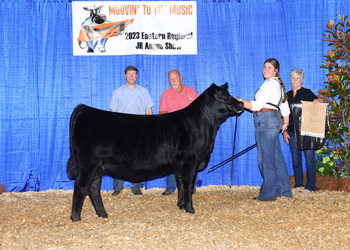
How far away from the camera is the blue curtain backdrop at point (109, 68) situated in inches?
230

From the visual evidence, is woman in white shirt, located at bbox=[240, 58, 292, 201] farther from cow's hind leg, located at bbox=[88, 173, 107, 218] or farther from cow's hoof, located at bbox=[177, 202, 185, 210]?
cow's hind leg, located at bbox=[88, 173, 107, 218]

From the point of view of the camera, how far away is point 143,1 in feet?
19.1

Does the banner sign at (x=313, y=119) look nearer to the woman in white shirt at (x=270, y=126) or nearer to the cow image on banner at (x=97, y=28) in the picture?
the woman in white shirt at (x=270, y=126)

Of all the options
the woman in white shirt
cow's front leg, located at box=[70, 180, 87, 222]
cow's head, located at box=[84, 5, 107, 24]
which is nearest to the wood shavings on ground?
cow's front leg, located at box=[70, 180, 87, 222]

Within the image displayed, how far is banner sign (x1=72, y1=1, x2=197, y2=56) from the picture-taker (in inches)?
229

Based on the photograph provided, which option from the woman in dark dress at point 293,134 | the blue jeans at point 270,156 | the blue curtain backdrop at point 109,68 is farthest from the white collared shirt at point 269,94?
the blue curtain backdrop at point 109,68

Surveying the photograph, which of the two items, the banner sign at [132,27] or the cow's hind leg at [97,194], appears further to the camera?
the banner sign at [132,27]

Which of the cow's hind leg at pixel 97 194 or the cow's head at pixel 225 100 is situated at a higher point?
the cow's head at pixel 225 100

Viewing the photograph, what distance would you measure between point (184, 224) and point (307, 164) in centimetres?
279

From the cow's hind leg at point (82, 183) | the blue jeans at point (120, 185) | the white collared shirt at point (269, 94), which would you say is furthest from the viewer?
the blue jeans at point (120, 185)

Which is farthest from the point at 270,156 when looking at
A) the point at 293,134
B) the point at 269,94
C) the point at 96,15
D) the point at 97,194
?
the point at 96,15

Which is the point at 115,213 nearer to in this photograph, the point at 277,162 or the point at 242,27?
the point at 277,162

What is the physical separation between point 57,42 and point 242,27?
10.6ft

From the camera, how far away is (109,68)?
5.94 m
